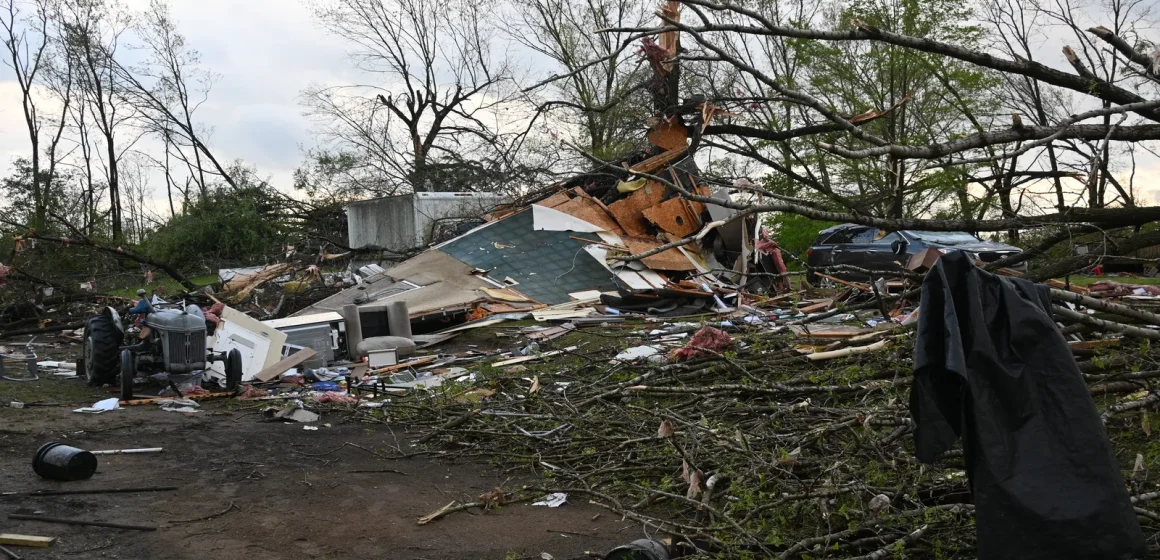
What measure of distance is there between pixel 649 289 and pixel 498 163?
6667 millimetres

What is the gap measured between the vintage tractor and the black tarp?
7567 millimetres

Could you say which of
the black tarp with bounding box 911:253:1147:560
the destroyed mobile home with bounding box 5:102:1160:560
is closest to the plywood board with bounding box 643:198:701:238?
the destroyed mobile home with bounding box 5:102:1160:560

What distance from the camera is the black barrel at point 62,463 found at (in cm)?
542

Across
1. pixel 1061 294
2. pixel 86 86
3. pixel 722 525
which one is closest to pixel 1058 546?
pixel 1061 294

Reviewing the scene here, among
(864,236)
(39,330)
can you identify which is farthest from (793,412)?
(864,236)

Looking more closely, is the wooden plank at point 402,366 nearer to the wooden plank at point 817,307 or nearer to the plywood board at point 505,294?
the plywood board at point 505,294

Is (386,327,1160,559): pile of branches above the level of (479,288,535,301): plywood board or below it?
below

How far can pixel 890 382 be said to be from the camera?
5.76 m

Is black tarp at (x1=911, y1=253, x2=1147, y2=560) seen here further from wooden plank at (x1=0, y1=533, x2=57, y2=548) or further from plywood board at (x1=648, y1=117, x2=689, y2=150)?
plywood board at (x1=648, y1=117, x2=689, y2=150)

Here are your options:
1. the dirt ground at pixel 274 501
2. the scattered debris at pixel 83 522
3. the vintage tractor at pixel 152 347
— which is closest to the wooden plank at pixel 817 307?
the dirt ground at pixel 274 501

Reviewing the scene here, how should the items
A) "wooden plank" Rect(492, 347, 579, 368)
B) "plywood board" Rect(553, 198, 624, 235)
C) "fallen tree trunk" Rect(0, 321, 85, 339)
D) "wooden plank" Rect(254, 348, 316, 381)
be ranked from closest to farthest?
"wooden plank" Rect(254, 348, 316, 381), "wooden plank" Rect(492, 347, 579, 368), "fallen tree trunk" Rect(0, 321, 85, 339), "plywood board" Rect(553, 198, 624, 235)

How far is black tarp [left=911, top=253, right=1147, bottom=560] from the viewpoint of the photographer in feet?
9.13

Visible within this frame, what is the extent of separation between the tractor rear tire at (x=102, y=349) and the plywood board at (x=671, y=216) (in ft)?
30.6

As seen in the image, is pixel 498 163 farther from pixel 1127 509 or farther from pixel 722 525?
pixel 1127 509
